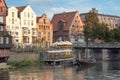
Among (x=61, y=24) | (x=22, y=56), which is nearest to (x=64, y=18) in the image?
(x=61, y=24)

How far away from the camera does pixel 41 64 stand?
3991 inches

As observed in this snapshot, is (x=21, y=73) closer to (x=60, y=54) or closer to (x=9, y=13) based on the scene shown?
(x=60, y=54)

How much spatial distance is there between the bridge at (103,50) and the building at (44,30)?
11418 millimetres

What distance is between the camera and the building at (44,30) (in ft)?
432

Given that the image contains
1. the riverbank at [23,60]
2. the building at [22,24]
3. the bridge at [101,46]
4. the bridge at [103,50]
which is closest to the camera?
the riverbank at [23,60]

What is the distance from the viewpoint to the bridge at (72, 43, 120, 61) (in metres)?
128

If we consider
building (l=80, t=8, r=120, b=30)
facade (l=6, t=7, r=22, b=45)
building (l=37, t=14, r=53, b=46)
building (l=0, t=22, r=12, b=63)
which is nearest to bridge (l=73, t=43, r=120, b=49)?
building (l=37, t=14, r=53, b=46)

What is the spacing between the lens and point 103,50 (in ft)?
450

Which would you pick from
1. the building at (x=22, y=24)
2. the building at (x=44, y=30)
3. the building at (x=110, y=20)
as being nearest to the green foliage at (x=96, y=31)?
the building at (x=44, y=30)

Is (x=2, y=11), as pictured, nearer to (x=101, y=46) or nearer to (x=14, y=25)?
(x=14, y=25)

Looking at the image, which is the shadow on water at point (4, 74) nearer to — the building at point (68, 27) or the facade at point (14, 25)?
the facade at point (14, 25)

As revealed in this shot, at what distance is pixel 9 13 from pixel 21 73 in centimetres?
4317

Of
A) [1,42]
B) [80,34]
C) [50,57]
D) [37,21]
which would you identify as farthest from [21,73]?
[80,34]

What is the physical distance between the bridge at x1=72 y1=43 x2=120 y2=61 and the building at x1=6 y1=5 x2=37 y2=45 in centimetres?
1502
